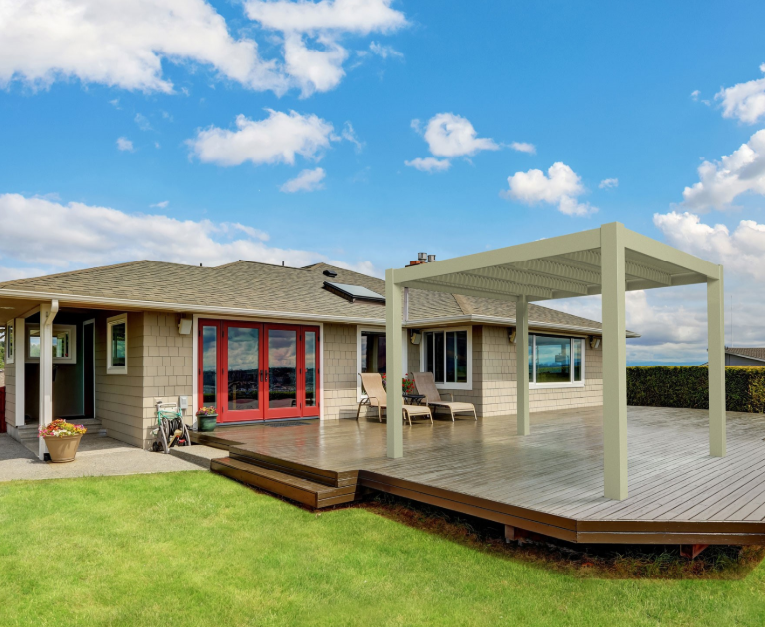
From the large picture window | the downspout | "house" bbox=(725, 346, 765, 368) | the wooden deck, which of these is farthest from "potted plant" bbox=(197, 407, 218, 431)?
"house" bbox=(725, 346, 765, 368)

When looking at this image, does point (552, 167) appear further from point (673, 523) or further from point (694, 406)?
point (673, 523)

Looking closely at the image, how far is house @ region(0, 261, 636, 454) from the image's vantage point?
8.30 meters

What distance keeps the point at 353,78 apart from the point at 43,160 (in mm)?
8841

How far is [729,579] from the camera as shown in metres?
3.67

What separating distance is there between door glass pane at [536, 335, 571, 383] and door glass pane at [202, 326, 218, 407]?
7.68m

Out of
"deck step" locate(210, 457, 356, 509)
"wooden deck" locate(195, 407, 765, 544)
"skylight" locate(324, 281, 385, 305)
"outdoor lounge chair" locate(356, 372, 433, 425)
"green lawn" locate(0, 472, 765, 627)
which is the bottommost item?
"green lawn" locate(0, 472, 765, 627)

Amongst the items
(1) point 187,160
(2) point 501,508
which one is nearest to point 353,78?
(1) point 187,160

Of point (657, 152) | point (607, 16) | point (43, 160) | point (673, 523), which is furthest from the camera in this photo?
point (43, 160)

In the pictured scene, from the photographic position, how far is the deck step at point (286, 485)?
520cm

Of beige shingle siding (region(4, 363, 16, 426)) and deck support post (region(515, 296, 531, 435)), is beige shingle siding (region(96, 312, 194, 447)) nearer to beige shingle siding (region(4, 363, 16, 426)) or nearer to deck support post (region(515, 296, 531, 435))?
beige shingle siding (region(4, 363, 16, 426))

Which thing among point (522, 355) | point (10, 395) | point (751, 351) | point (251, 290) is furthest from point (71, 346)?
point (751, 351)

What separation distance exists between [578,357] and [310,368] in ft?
25.2

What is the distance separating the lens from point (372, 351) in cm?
1151

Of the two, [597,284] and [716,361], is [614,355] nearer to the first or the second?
[716,361]
